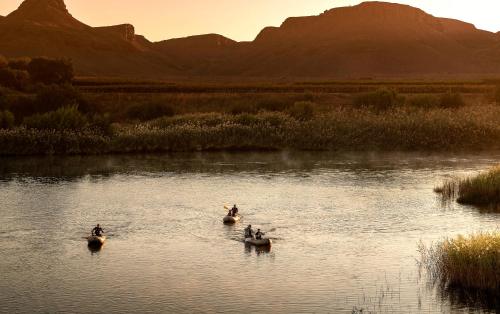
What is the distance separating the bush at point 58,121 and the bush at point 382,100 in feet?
136

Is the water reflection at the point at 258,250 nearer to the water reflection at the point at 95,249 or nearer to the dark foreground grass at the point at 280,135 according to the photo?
the water reflection at the point at 95,249

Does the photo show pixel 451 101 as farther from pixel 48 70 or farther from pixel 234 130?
pixel 48 70

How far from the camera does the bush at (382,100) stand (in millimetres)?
108000

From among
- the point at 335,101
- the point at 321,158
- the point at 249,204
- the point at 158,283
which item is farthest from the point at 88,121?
the point at 158,283

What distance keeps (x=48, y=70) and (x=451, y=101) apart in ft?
231

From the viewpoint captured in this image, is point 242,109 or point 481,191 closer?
point 481,191

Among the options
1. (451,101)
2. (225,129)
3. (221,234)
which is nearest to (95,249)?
(221,234)

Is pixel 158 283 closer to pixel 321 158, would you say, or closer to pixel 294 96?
pixel 321 158

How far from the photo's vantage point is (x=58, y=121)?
271 ft

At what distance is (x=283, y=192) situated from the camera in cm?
5769

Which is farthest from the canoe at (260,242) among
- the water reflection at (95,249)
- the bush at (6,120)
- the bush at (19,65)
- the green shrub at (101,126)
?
the bush at (19,65)

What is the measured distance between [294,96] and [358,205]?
7012 cm

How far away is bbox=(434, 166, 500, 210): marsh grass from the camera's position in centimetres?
5228

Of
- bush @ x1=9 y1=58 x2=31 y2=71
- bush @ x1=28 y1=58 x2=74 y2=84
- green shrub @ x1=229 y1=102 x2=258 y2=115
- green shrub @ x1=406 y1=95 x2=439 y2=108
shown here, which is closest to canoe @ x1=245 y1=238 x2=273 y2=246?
green shrub @ x1=229 y1=102 x2=258 y2=115
